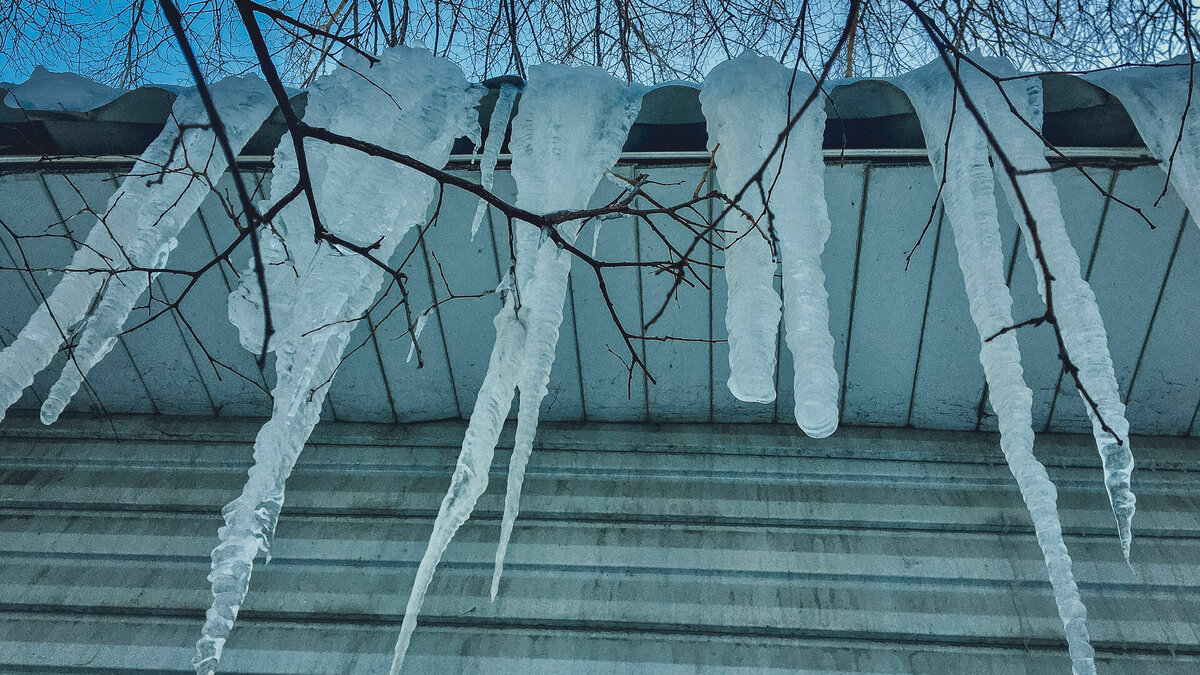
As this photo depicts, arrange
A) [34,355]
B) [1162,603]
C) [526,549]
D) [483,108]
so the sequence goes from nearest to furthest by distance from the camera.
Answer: [34,355], [483,108], [1162,603], [526,549]

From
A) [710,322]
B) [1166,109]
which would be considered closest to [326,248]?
[710,322]

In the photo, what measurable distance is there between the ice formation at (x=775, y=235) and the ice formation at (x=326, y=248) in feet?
2.28

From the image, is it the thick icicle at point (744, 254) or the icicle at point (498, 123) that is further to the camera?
the icicle at point (498, 123)

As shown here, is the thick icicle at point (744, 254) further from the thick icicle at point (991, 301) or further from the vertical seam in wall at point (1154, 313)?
the vertical seam in wall at point (1154, 313)

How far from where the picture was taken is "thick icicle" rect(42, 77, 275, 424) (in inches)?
60.6

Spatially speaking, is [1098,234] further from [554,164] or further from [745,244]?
[554,164]

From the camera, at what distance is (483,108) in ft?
6.02

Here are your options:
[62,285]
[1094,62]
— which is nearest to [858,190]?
[1094,62]

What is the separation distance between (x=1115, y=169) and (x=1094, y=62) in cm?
94

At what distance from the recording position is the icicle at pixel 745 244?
140cm

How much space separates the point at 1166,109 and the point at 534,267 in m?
1.60

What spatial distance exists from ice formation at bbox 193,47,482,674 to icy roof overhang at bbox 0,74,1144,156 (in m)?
0.15

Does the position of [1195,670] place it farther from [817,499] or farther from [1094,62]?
[1094,62]

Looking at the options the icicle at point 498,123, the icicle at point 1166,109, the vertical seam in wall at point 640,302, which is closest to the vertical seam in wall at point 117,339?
the icicle at point 498,123
